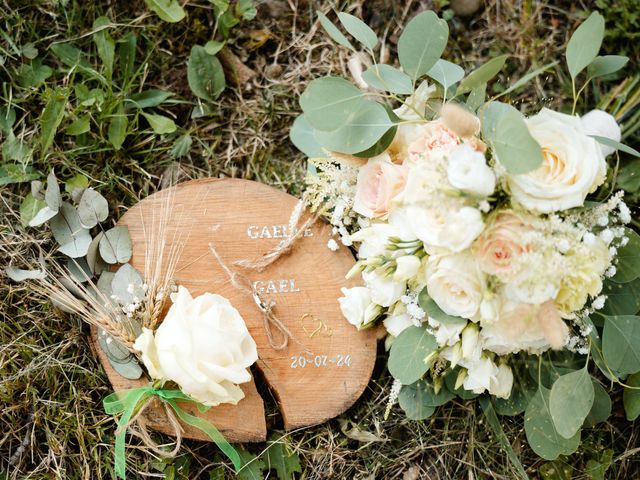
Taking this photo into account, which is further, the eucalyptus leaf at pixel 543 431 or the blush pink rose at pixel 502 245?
the eucalyptus leaf at pixel 543 431

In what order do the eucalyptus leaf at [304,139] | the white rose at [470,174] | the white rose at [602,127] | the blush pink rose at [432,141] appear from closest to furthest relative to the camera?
the white rose at [470,174] → the blush pink rose at [432,141] → the white rose at [602,127] → the eucalyptus leaf at [304,139]

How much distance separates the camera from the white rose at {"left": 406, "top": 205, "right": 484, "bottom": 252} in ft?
3.87

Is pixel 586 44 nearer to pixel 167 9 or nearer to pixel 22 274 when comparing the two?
pixel 167 9

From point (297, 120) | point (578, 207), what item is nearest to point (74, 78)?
point (297, 120)

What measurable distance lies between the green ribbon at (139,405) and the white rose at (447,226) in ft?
2.32

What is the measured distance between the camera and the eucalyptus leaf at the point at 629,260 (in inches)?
56.6

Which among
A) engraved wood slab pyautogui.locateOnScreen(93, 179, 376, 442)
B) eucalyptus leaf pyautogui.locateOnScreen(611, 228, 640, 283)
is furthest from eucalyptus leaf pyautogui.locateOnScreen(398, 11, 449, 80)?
eucalyptus leaf pyautogui.locateOnScreen(611, 228, 640, 283)

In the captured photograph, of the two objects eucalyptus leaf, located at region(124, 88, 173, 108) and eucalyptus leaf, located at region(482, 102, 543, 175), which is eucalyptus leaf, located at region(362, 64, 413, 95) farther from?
eucalyptus leaf, located at region(124, 88, 173, 108)

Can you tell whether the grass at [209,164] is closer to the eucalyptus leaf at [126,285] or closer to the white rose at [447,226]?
the eucalyptus leaf at [126,285]

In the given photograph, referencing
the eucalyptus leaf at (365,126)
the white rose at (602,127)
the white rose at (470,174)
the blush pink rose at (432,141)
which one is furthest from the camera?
the white rose at (602,127)

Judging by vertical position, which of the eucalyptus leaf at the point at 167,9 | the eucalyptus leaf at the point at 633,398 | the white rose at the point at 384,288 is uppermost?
the eucalyptus leaf at the point at 167,9

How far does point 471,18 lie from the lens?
2.01m

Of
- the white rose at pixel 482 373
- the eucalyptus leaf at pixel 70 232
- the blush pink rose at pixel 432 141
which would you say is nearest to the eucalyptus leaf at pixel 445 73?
the blush pink rose at pixel 432 141

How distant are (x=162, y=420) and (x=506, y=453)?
926 millimetres
